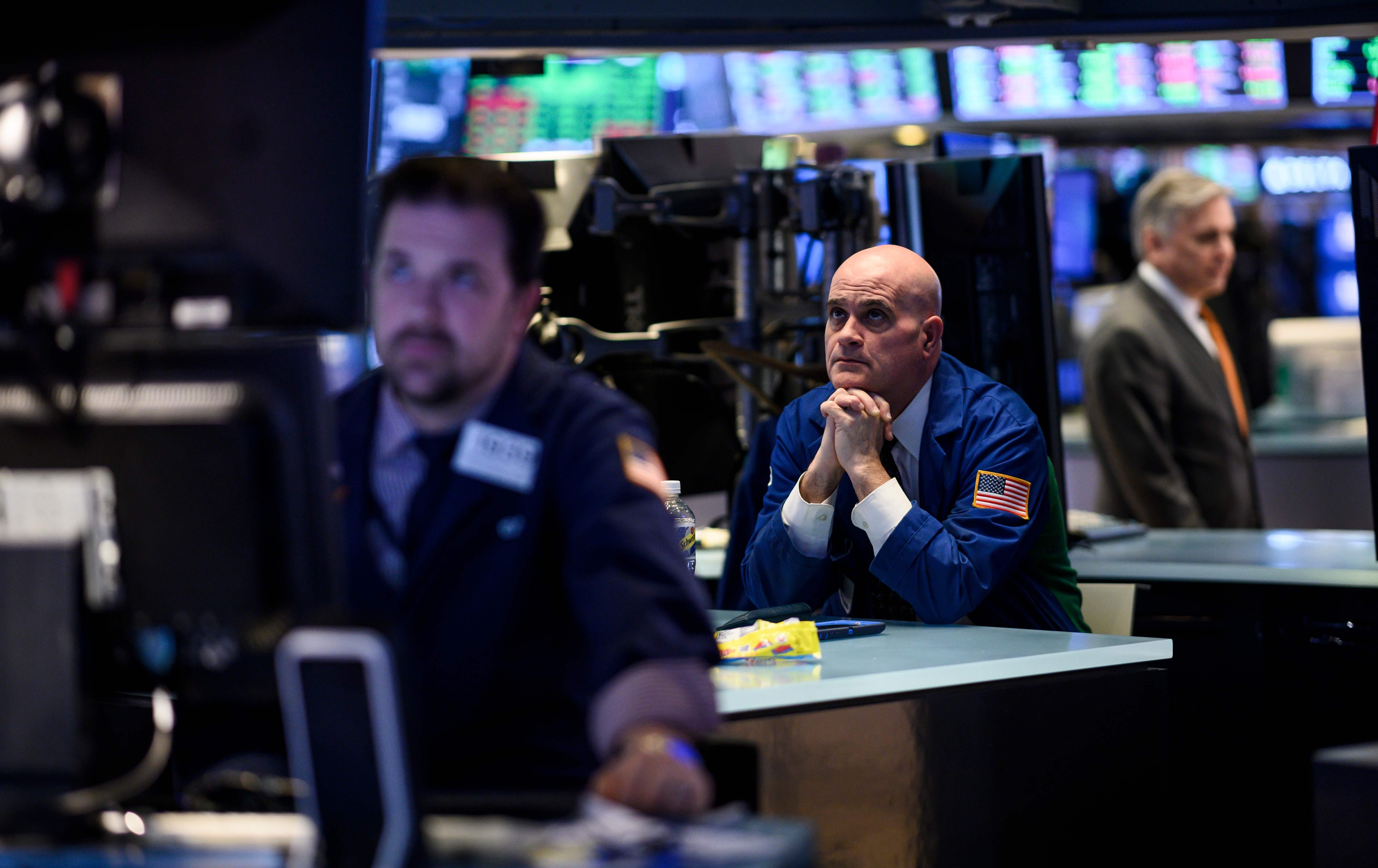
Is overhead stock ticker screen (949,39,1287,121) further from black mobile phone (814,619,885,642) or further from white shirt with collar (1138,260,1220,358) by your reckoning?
black mobile phone (814,619,885,642)

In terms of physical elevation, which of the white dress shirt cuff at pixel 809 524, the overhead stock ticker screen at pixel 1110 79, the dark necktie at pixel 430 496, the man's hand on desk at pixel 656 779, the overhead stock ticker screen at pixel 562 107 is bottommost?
the man's hand on desk at pixel 656 779

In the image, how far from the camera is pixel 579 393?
1.70 metres

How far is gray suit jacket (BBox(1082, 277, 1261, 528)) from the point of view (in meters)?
4.79

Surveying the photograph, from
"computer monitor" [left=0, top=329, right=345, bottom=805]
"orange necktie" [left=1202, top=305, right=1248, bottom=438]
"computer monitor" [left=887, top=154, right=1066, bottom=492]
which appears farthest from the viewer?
"orange necktie" [left=1202, top=305, right=1248, bottom=438]

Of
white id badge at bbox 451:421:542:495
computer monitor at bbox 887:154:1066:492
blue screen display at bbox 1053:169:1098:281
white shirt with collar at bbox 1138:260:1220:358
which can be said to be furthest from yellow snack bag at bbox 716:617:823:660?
blue screen display at bbox 1053:169:1098:281

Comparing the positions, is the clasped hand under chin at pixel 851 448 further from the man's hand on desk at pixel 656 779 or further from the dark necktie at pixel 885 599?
the man's hand on desk at pixel 656 779

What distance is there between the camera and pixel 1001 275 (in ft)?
12.2

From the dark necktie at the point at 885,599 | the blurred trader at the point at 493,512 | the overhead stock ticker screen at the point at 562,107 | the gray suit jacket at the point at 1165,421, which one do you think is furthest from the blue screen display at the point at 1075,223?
the blurred trader at the point at 493,512

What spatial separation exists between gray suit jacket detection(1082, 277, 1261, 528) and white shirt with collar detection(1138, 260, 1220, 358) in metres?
0.02

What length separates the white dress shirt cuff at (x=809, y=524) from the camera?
9.43 ft

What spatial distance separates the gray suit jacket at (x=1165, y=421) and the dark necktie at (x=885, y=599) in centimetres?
201

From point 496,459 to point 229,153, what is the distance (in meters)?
0.41

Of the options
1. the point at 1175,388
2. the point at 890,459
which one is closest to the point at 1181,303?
the point at 1175,388

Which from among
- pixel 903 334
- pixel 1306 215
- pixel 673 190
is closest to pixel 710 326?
pixel 673 190
